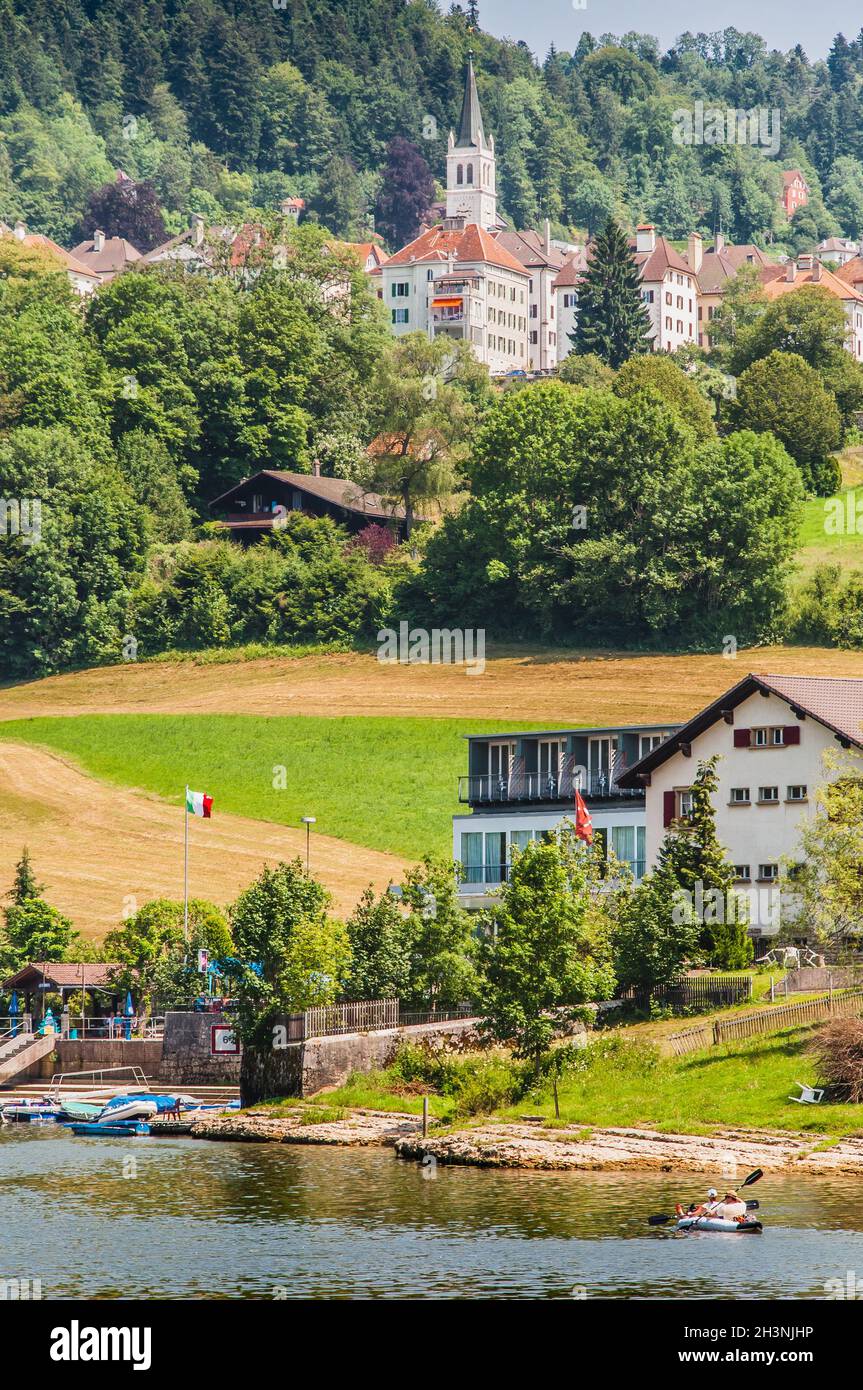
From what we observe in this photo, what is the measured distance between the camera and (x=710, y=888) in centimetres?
7275

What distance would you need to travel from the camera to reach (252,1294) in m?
43.9

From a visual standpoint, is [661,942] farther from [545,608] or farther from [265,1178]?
[545,608]

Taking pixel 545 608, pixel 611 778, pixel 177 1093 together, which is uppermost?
pixel 545 608

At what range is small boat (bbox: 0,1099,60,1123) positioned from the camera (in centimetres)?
7506

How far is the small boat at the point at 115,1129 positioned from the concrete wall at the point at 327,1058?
3.33 m

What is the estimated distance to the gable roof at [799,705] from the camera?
75938 mm

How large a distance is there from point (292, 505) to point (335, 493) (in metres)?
3.63

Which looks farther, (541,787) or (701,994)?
(541,787)

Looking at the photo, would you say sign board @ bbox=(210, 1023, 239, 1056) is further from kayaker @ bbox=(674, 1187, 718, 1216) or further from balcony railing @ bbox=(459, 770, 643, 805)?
kayaker @ bbox=(674, 1187, 718, 1216)

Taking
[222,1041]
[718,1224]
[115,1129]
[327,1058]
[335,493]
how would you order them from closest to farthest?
[718,1224], [327,1058], [115,1129], [222,1041], [335,493]

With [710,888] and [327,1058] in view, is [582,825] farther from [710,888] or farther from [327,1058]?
[327,1058]

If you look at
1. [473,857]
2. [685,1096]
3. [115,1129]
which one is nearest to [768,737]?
[473,857]
